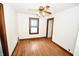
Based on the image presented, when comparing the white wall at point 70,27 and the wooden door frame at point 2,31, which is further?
the white wall at point 70,27

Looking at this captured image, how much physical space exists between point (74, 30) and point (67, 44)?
29.5 inches

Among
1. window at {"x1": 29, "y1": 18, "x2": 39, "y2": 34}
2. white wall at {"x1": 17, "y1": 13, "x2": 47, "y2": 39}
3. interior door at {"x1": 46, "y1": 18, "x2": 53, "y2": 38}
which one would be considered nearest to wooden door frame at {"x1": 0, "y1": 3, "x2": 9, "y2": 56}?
white wall at {"x1": 17, "y1": 13, "x2": 47, "y2": 39}

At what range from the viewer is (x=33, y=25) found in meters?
5.80

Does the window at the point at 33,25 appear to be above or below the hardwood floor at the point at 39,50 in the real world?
above

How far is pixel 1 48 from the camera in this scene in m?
2.15

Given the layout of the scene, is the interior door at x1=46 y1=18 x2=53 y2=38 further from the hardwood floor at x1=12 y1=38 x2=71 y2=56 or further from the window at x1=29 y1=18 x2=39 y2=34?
the hardwood floor at x1=12 y1=38 x2=71 y2=56

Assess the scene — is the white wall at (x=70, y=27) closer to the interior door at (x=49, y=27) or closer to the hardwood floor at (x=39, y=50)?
the hardwood floor at (x=39, y=50)

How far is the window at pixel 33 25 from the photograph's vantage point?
5680mm

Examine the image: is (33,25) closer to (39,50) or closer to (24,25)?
(24,25)

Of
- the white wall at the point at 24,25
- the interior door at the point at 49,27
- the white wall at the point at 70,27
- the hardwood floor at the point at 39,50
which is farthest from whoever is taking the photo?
the interior door at the point at 49,27

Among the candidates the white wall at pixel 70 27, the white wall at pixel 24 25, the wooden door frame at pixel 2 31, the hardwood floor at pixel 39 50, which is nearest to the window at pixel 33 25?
the white wall at pixel 24 25

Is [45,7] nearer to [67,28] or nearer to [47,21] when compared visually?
[67,28]

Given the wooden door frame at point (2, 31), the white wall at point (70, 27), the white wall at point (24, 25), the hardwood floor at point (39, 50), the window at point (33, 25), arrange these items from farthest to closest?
the window at point (33, 25), the white wall at point (24, 25), the hardwood floor at point (39, 50), the white wall at point (70, 27), the wooden door frame at point (2, 31)

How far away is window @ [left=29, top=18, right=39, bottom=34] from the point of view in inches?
224
